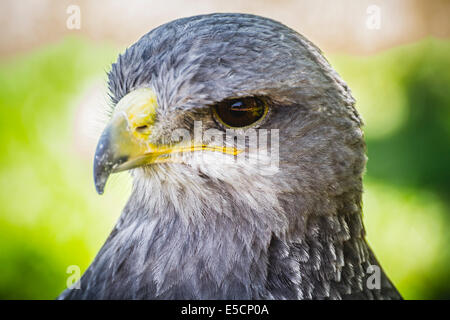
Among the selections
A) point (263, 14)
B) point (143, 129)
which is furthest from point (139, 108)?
point (263, 14)

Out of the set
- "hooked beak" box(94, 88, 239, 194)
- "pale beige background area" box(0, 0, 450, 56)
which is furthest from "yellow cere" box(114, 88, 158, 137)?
"pale beige background area" box(0, 0, 450, 56)

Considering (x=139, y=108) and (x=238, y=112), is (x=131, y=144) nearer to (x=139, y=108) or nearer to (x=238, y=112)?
(x=139, y=108)

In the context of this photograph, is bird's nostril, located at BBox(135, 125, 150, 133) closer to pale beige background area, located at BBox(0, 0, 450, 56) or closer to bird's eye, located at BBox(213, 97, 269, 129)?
bird's eye, located at BBox(213, 97, 269, 129)

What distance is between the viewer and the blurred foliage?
7.66 ft

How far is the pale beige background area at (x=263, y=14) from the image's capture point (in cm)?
209

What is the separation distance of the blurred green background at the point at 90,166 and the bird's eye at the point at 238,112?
42.1 inches

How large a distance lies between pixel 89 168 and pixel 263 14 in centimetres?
119

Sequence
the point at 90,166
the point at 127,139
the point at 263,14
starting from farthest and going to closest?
the point at 90,166 → the point at 263,14 → the point at 127,139

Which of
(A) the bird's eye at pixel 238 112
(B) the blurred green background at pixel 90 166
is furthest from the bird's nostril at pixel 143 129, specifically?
(B) the blurred green background at pixel 90 166

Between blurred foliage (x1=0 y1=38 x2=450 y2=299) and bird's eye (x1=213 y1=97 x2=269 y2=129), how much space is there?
44.4 inches

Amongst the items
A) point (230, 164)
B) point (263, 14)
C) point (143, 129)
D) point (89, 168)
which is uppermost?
point (263, 14)

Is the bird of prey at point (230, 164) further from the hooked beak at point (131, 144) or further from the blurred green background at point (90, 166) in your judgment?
the blurred green background at point (90, 166)

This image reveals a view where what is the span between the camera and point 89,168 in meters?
2.52
